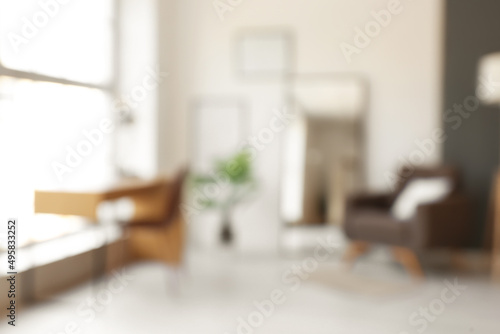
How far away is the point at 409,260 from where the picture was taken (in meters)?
3.83

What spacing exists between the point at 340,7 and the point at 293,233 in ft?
6.80

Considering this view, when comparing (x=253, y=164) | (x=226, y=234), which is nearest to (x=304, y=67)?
(x=253, y=164)

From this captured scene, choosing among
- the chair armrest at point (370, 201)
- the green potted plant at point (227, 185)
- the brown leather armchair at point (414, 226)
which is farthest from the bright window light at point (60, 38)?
the brown leather armchair at point (414, 226)

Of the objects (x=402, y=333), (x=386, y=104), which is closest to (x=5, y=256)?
(x=402, y=333)

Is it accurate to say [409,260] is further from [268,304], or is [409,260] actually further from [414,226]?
[268,304]

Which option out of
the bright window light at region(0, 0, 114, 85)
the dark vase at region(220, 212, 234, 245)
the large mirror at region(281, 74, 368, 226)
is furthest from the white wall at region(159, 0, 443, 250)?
the bright window light at region(0, 0, 114, 85)

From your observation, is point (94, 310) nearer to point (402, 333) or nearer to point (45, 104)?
point (45, 104)

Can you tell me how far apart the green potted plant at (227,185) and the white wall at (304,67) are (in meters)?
0.21

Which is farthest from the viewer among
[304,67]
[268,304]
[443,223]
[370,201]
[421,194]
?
[304,67]

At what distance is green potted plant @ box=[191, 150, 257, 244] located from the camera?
4.50m

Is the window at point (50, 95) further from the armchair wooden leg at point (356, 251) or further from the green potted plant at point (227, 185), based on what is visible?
the armchair wooden leg at point (356, 251)

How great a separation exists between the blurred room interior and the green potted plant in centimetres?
2

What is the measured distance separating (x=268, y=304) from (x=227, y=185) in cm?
173

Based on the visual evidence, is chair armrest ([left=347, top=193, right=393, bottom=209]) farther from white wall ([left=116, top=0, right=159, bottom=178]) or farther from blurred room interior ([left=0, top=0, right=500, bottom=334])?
white wall ([left=116, top=0, right=159, bottom=178])
